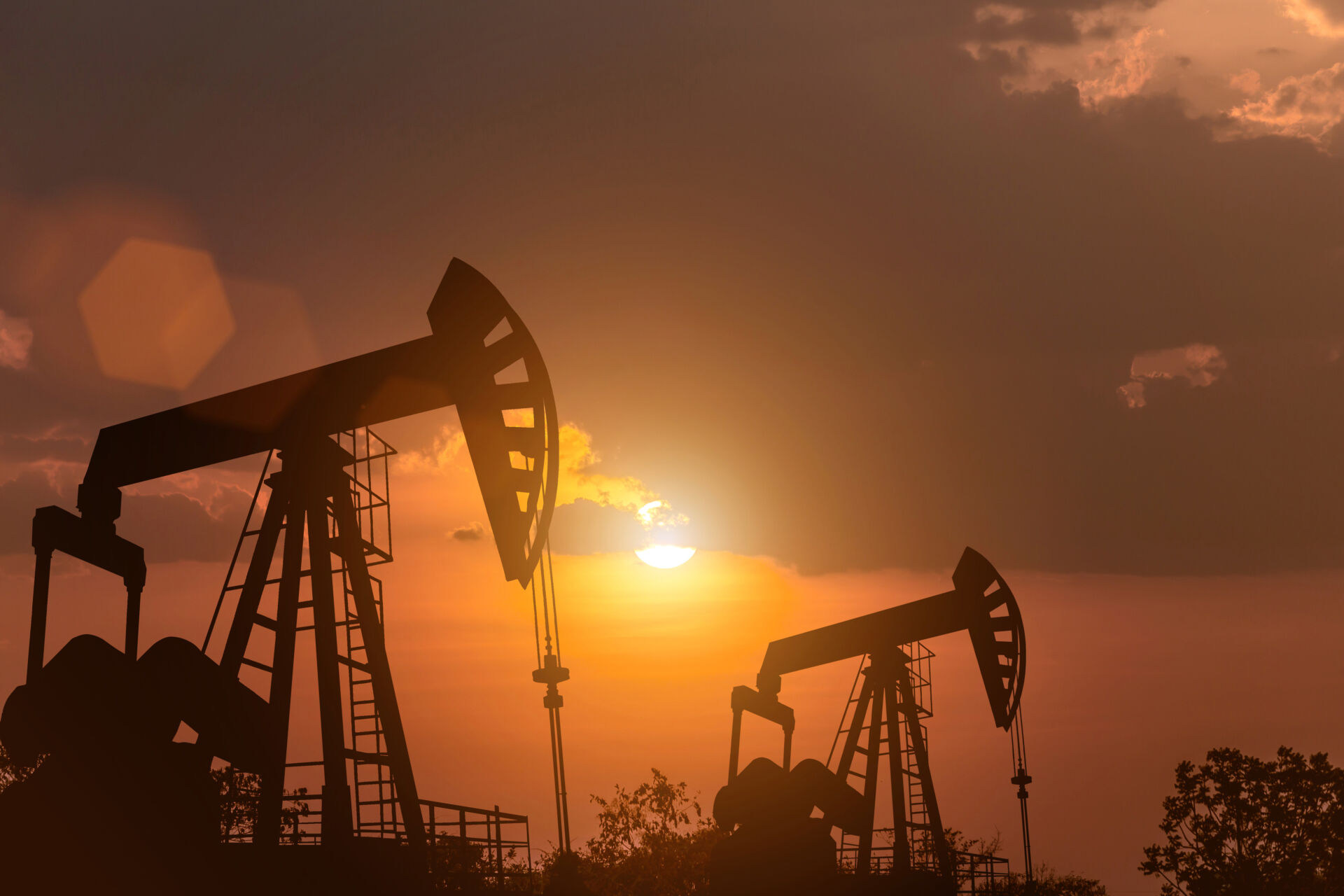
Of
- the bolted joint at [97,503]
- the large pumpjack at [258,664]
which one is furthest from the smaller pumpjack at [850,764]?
the bolted joint at [97,503]

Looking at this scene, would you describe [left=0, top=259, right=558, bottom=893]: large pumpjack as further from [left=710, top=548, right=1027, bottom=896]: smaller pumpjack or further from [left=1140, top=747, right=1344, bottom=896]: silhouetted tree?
[left=1140, top=747, right=1344, bottom=896]: silhouetted tree

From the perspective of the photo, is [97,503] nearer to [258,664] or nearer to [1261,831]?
[258,664]

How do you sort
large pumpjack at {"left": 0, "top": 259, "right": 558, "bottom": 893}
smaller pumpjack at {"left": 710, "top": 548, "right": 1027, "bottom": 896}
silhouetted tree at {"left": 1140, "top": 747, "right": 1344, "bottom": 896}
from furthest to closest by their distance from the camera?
silhouetted tree at {"left": 1140, "top": 747, "right": 1344, "bottom": 896} < smaller pumpjack at {"left": 710, "top": 548, "right": 1027, "bottom": 896} < large pumpjack at {"left": 0, "top": 259, "right": 558, "bottom": 893}

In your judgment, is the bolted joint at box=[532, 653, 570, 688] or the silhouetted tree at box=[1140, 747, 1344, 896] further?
the silhouetted tree at box=[1140, 747, 1344, 896]

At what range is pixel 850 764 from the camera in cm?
1819

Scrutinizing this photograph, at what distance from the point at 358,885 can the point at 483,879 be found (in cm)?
332

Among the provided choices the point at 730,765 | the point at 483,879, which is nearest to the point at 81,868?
the point at 483,879

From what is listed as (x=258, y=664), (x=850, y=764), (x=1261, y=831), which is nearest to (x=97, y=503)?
(x=258, y=664)

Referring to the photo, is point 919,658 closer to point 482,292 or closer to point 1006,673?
point 1006,673

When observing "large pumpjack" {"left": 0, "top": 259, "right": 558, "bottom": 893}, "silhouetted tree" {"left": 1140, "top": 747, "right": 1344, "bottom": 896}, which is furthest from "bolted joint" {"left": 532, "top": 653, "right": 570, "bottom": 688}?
"silhouetted tree" {"left": 1140, "top": 747, "right": 1344, "bottom": 896}

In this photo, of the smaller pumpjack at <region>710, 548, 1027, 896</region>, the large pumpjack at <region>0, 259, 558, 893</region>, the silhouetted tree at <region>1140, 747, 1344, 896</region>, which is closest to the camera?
the large pumpjack at <region>0, 259, 558, 893</region>

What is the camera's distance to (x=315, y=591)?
9.65 m

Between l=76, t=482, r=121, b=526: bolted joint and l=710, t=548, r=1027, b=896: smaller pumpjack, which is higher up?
l=76, t=482, r=121, b=526: bolted joint

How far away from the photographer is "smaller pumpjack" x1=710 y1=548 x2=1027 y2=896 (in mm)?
13766
